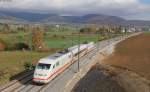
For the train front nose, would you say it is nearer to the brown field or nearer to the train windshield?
the train windshield

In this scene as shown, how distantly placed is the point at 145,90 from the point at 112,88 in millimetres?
4279

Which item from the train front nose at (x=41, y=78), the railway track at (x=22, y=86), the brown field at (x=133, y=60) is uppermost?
the train front nose at (x=41, y=78)

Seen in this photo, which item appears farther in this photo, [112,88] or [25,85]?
[25,85]

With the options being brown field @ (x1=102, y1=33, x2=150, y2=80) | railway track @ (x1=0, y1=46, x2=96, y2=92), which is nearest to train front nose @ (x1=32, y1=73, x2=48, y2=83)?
railway track @ (x1=0, y1=46, x2=96, y2=92)

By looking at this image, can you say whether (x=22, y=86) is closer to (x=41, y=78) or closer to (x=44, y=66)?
(x=41, y=78)

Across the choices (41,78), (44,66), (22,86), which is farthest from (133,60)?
(22,86)

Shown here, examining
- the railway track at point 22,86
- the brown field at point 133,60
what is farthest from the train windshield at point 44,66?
the brown field at point 133,60

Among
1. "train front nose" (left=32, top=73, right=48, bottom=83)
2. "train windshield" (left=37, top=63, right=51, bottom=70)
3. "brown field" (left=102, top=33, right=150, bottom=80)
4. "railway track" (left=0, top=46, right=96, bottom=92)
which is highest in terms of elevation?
"train windshield" (left=37, top=63, right=51, bottom=70)

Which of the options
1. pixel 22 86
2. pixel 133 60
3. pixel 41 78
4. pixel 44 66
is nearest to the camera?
pixel 41 78

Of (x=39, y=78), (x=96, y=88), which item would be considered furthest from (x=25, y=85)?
(x=96, y=88)

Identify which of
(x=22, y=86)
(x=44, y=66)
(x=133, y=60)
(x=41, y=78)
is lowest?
(x=133, y=60)

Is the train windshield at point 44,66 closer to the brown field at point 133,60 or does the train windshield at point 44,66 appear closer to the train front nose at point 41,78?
the train front nose at point 41,78

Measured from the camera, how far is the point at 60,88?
44.5 m

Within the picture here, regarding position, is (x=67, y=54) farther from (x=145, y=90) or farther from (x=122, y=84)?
(x=145, y=90)
